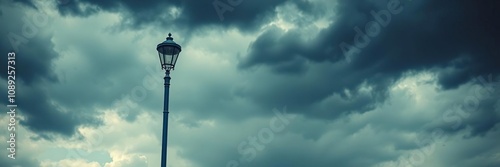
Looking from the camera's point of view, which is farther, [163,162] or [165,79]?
[165,79]

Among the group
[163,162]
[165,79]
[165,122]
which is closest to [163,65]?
[165,79]

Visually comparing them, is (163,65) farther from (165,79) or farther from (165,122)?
(165,122)

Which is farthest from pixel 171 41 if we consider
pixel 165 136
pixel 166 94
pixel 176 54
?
pixel 165 136

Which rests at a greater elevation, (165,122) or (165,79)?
(165,79)

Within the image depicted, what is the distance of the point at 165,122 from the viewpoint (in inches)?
662

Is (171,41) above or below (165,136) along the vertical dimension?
above

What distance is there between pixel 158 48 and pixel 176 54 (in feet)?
2.02

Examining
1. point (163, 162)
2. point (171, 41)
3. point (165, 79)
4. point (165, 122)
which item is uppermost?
point (171, 41)

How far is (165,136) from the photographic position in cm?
1667

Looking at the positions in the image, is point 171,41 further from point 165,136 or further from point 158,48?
point 165,136

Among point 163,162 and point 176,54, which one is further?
point 176,54

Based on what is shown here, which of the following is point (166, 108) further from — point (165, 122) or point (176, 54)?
point (176, 54)

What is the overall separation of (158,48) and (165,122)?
252 cm

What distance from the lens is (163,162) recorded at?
16500mm
